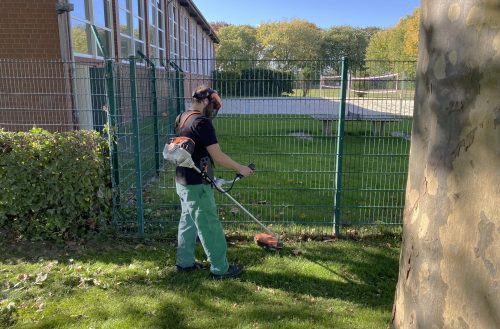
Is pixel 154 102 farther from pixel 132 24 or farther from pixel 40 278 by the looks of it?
pixel 132 24

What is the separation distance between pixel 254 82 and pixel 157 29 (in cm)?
1233

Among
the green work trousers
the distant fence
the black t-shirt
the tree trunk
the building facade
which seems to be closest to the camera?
the tree trunk

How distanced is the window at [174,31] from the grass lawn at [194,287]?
15491mm

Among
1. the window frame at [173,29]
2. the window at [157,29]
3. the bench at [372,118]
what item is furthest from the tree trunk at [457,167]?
the window frame at [173,29]

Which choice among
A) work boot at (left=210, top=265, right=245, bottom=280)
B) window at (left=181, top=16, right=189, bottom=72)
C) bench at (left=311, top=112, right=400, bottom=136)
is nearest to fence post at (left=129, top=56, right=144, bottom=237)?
work boot at (left=210, top=265, right=245, bottom=280)

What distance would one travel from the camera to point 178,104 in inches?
264

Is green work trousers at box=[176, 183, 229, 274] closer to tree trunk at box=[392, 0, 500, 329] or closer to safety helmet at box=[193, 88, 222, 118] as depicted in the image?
safety helmet at box=[193, 88, 222, 118]

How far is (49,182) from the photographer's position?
5047 mm

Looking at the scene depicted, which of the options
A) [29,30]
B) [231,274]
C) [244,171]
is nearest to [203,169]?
[244,171]

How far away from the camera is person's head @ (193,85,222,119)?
4.02 metres

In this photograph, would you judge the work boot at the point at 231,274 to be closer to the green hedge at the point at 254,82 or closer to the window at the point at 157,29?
the green hedge at the point at 254,82

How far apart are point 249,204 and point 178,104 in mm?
1928

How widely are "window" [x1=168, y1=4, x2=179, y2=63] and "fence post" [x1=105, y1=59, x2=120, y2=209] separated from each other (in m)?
14.6

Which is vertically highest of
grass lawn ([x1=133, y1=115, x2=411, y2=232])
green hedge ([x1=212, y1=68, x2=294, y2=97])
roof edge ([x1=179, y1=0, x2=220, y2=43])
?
roof edge ([x1=179, y1=0, x2=220, y2=43])
